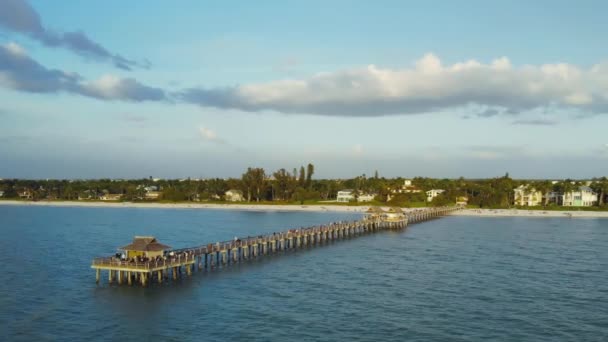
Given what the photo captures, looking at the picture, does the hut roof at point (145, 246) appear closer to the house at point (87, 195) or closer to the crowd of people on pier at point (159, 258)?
the crowd of people on pier at point (159, 258)

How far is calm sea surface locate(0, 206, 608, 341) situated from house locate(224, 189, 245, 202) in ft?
332

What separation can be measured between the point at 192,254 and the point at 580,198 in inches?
4882

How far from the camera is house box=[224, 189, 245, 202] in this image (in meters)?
171

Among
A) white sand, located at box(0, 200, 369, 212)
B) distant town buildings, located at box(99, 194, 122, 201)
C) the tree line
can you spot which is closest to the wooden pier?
white sand, located at box(0, 200, 369, 212)

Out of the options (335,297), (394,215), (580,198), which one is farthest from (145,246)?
(580,198)

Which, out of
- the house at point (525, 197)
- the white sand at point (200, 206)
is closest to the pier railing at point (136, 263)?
the white sand at point (200, 206)

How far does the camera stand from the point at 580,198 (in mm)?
144375

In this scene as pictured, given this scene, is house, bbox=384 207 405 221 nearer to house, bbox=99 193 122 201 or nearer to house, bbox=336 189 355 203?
house, bbox=336 189 355 203

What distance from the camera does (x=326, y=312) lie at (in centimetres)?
3553

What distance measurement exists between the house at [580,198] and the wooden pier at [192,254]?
78.7 m

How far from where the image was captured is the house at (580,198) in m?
144

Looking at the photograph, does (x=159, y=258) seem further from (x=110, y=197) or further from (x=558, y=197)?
(x=110, y=197)

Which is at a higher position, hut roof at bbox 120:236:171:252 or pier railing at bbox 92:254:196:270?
hut roof at bbox 120:236:171:252

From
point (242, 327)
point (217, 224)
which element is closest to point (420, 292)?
point (242, 327)
